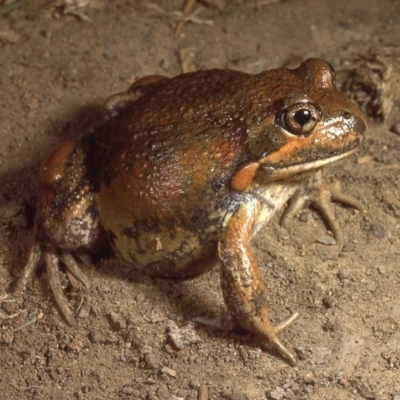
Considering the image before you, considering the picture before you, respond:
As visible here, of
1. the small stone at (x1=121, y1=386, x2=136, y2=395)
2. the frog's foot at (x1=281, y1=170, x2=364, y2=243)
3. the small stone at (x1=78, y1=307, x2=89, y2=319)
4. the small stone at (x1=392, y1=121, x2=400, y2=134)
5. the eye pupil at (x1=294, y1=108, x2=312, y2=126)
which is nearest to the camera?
the eye pupil at (x1=294, y1=108, x2=312, y2=126)

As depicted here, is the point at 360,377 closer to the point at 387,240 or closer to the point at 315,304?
the point at 315,304

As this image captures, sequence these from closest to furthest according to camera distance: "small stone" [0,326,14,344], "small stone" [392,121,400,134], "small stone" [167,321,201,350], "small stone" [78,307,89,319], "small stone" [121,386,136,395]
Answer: "small stone" [121,386,136,395]
"small stone" [167,321,201,350]
"small stone" [0,326,14,344]
"small stone" [78,307,89,319]
"small stone" [392,121,400,134]

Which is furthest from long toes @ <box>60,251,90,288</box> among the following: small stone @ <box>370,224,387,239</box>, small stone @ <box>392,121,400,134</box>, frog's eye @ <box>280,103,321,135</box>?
small stone @ <box>392,121,400,134</box>

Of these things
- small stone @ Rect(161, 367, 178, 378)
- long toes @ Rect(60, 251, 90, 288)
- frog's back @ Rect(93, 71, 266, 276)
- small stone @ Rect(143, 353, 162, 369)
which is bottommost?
small stone @ Rect(161, 367, 178, 378)

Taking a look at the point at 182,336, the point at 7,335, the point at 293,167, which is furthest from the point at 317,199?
the point at 7,335

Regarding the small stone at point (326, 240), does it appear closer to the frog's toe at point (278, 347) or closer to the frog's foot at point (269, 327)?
the frog's foot at point (269, 327)

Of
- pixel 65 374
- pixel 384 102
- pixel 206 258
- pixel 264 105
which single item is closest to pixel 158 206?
pixel 206 258

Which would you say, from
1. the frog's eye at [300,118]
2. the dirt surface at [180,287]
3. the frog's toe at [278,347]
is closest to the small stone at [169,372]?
the dirt surface at [180,287]

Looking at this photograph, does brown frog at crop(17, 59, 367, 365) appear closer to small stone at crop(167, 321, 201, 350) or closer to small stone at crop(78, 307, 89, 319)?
small stone at crop(78, 307, 89, 319)

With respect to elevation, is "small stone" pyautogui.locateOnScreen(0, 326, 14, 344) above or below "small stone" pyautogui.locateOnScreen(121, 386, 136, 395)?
above
